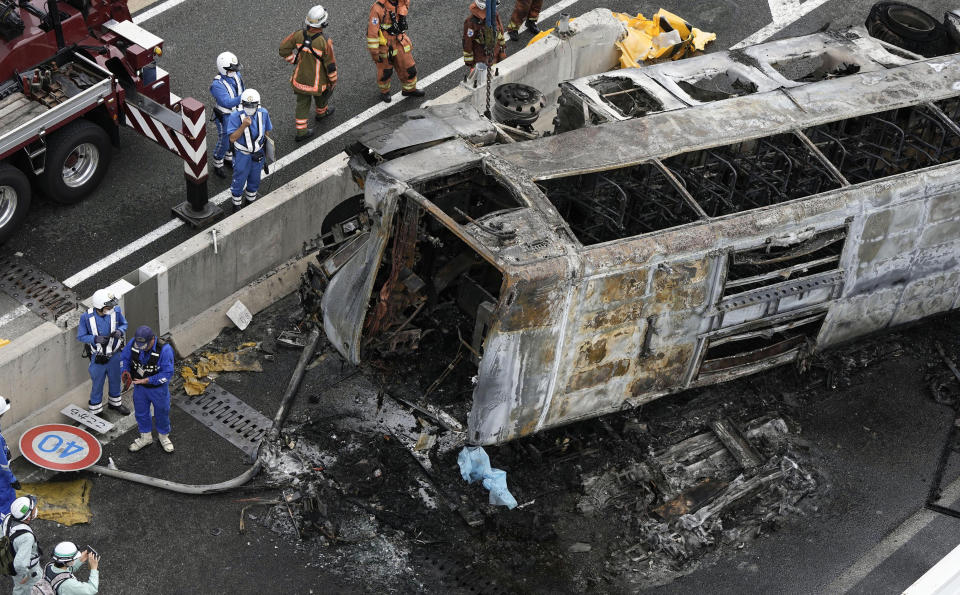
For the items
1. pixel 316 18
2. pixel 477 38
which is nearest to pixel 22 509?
pixel 316 18

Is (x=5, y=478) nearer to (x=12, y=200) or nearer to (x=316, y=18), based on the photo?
(x=12, y=200)

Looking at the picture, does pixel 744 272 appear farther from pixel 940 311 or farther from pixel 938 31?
pixel 938 31

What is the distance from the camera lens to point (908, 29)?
1213cm

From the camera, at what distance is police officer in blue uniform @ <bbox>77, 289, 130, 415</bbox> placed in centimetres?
913

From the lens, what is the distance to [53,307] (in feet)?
34.3

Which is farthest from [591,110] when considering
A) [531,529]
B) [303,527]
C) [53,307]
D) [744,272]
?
[53,307]

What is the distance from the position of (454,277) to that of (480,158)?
977mm

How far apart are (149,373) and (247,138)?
2.83m

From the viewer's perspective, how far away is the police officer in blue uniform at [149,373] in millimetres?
8969

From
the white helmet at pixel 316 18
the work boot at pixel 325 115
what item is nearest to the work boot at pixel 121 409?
the work boot at pixel 325 115

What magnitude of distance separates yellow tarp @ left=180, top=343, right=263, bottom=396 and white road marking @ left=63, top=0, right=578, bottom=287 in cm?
144

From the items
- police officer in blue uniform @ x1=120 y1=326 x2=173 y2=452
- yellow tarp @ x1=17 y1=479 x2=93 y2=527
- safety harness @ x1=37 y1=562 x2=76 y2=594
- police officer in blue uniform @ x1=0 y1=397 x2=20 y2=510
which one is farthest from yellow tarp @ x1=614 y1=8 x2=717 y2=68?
safety harness @ x1=37 y1=562 x2=76 y2=594

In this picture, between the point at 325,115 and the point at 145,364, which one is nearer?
the point at 145,364

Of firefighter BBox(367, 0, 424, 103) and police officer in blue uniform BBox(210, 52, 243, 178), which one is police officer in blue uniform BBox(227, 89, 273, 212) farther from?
firefighter BBox(367, 0, 424, 103)
